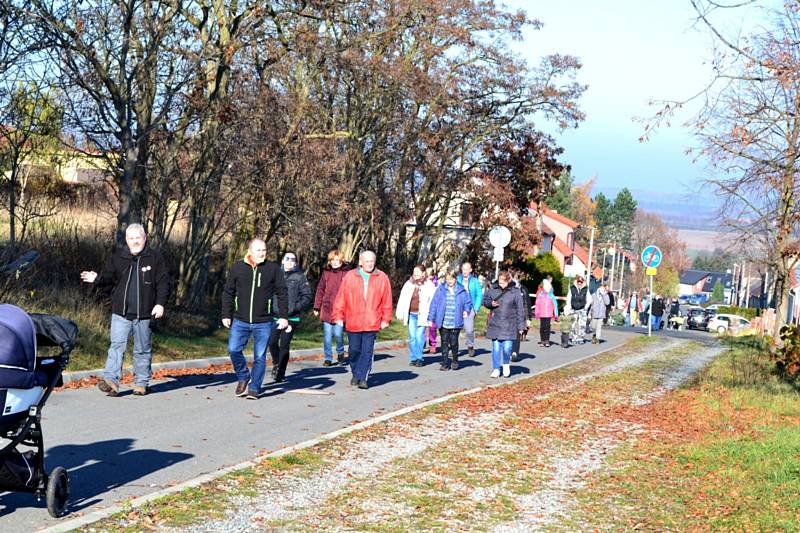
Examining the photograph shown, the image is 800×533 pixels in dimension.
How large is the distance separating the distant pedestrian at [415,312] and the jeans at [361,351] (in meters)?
4.82

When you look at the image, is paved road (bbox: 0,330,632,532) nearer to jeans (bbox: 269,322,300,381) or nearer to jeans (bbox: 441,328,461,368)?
jeans (bbox: 269,322,300,381)

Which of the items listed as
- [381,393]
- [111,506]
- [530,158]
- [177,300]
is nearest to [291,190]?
[177,300]

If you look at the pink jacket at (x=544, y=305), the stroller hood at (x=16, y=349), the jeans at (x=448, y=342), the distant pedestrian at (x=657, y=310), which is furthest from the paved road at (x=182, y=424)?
the distant pedestrian at (x=657, y=310)

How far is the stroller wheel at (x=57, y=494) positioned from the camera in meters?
6.84

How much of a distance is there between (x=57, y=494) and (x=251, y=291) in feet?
21.5

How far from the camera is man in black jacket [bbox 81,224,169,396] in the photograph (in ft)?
42.7

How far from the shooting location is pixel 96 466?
885 centimetres

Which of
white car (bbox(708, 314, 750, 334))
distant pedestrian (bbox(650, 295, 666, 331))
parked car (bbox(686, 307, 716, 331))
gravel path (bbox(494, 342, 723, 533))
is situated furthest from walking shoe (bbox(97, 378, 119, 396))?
parked car (bbox(686, 307, 716, 331))

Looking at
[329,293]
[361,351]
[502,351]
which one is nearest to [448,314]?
[502,351]

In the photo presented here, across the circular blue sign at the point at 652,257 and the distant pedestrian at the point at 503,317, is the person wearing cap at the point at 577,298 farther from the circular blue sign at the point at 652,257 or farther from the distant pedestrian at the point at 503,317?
the distant pedestrian at the point at 503,317

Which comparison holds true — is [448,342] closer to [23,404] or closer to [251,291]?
[251,291]

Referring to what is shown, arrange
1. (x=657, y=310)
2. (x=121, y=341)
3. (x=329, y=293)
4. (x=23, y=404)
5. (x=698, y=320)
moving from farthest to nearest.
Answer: (x=698, y=320), (x=657, y=310), (x=329, y=293), (x=121, y=341), (x=23, y=404)

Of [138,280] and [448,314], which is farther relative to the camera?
[448,314]

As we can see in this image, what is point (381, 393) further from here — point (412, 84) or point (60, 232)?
point (412, 84)
